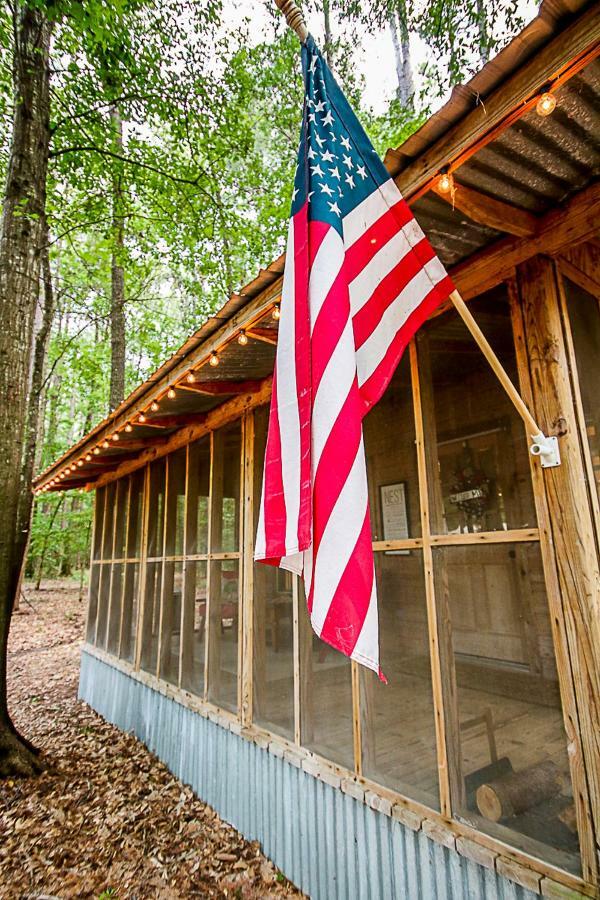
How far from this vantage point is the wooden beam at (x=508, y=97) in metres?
1.16

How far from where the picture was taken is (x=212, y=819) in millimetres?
3684

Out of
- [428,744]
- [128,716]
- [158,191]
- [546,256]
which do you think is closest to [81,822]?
[128,716]

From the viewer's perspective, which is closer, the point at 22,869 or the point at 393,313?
the point at 393,313

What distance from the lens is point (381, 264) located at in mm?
1624

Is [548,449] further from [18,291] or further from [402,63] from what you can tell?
[402,63]

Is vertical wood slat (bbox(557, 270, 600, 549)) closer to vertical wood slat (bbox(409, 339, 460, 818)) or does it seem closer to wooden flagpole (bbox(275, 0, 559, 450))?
wooden flagpole (bbox(275, 0, 559, 450))

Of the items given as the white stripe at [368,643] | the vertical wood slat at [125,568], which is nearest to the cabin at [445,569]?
the white stripe at [368,643]

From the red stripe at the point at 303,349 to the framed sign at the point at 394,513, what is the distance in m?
1.30

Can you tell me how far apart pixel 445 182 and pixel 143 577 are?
210 inches

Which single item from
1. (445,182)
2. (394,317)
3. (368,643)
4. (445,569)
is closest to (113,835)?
(445,569)

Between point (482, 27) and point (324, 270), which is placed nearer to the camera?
point (324, 270)

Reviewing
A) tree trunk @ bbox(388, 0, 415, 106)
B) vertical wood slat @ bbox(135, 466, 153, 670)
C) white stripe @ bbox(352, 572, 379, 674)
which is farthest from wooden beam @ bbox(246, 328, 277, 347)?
tree trunk @ bbox(388, 0, 415, 106)

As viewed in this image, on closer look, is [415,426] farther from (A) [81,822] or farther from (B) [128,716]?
(B) [128,716]

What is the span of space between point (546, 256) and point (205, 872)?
413cm
